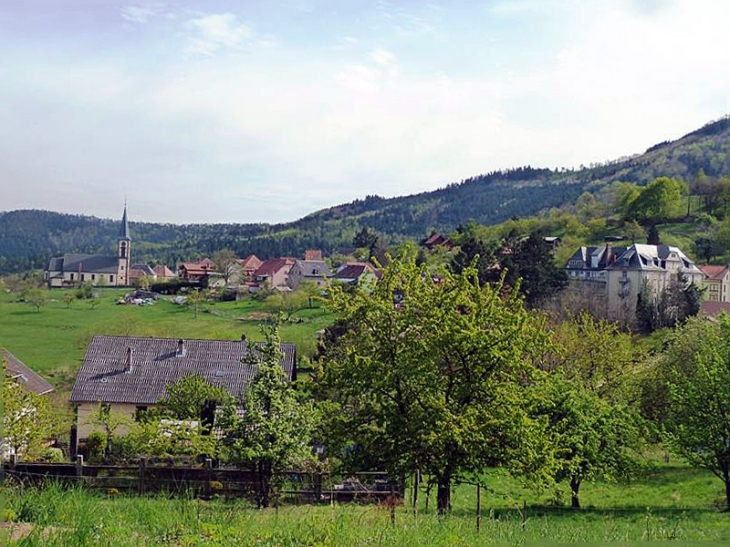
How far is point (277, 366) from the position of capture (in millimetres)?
14750

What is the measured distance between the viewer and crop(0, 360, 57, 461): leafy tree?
1666cm

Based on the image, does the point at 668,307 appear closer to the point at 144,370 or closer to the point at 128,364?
the point at 144,370

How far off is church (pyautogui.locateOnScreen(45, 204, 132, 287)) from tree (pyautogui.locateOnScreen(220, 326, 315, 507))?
4547 cm

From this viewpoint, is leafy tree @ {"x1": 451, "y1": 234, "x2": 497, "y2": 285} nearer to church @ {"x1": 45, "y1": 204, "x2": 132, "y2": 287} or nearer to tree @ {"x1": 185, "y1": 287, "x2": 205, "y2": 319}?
tree @ {"x1": 185, "y1": 287, "x2": 205, "y2": 319}

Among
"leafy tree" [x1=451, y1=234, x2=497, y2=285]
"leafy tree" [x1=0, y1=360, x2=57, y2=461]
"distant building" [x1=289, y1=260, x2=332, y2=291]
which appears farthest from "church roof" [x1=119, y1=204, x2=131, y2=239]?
"leafy tree" [x1=0, y1=360, x2=57, y2=461]

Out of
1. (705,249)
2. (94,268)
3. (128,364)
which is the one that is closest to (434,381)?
(128,364)

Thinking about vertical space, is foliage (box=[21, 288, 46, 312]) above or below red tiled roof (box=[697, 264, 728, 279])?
below

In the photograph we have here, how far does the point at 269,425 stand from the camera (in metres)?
14.1

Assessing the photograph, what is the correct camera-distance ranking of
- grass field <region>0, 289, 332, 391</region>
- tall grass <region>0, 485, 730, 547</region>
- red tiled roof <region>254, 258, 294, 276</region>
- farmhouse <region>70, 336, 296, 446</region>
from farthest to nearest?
1. red tiled roof <region>254, 258, 294, 276</region>
2. grass field <region>0, 289, 332, 391</region>
3. farmhouse <region>70, 336, 296, 446</region>
4. tall grass <region>0, 485, 730, 547</region>

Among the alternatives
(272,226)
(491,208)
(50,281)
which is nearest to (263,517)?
(50,281)

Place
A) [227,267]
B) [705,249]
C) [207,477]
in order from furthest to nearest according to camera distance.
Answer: [227,267] → [705,249] → [207,477]

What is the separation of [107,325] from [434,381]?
1482 inches

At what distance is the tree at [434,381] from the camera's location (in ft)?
41.4

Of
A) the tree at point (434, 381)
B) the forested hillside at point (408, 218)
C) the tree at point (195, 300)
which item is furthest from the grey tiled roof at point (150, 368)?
the forested hillside at point (408, 218)
